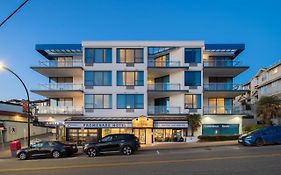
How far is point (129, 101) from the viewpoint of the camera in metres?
40.7

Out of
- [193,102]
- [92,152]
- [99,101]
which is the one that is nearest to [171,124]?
[193,102]

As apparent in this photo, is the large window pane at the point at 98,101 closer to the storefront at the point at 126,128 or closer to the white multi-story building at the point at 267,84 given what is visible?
the storefront at the point at 126,128

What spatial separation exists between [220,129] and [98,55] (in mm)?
17538

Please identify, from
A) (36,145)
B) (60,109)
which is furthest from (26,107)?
(60,109)

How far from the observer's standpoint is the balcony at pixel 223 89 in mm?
41531

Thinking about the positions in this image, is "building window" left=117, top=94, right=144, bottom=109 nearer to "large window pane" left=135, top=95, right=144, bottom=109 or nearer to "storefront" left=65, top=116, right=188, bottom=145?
"large window pane" left=135, top=95, right=144, bottom=109

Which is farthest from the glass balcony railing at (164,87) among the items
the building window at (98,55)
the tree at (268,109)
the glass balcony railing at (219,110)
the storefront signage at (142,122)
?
the tree at (268,109)

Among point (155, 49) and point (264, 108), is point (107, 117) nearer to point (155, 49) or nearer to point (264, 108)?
point (155, 49)

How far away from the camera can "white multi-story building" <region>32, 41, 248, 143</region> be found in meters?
40.4

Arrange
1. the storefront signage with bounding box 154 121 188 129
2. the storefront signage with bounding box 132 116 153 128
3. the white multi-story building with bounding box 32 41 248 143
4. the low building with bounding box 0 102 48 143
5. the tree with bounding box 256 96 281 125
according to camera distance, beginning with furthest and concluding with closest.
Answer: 1. the low building with bounding box 0 102 48 143
2. the tree with bounding box 256 96 281 125
3. the white multi-story building with bounding box 32 41 248 143
4. the storefront signage with bounding box 132 116 153 128
5. the storefront signage with bounding box 154 121 188 129

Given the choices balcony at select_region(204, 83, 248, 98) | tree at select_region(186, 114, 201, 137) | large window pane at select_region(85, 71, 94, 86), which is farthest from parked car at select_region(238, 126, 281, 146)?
large window pane at select_region(85, 71, 94, 86)

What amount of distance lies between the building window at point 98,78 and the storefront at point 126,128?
462 cm

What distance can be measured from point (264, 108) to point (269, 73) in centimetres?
2724

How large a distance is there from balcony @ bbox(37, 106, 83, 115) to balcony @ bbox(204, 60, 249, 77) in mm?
16498
